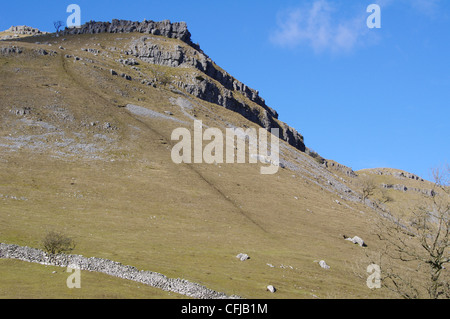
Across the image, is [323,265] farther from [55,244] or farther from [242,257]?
[55,244]

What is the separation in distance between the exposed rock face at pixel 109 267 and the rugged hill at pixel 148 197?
9.48 feet

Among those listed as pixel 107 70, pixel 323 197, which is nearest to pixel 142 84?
pixel 107 70

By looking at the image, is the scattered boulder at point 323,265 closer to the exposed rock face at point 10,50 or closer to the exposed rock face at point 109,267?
the exposed rock face at point 109,267

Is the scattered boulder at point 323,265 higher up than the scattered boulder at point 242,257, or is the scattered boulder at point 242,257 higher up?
the scattered boulder at point 242,257

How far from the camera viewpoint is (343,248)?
77.2 meters

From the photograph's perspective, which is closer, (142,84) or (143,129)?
(143,129)

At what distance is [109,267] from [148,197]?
1501 inches

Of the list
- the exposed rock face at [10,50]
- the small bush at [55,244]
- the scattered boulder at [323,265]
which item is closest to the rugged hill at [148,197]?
the exposed rock face at [10,50]

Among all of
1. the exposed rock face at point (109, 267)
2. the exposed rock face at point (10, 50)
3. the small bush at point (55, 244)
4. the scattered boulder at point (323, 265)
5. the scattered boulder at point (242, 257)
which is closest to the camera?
the exposed rock face at point (109, 267)

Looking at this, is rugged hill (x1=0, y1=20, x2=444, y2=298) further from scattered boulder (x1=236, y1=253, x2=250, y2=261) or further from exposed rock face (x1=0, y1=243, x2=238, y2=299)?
exposed rock face (x1=0, y1=243, x2=238, y2=299)

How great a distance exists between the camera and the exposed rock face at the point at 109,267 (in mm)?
43491

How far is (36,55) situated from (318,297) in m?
149
